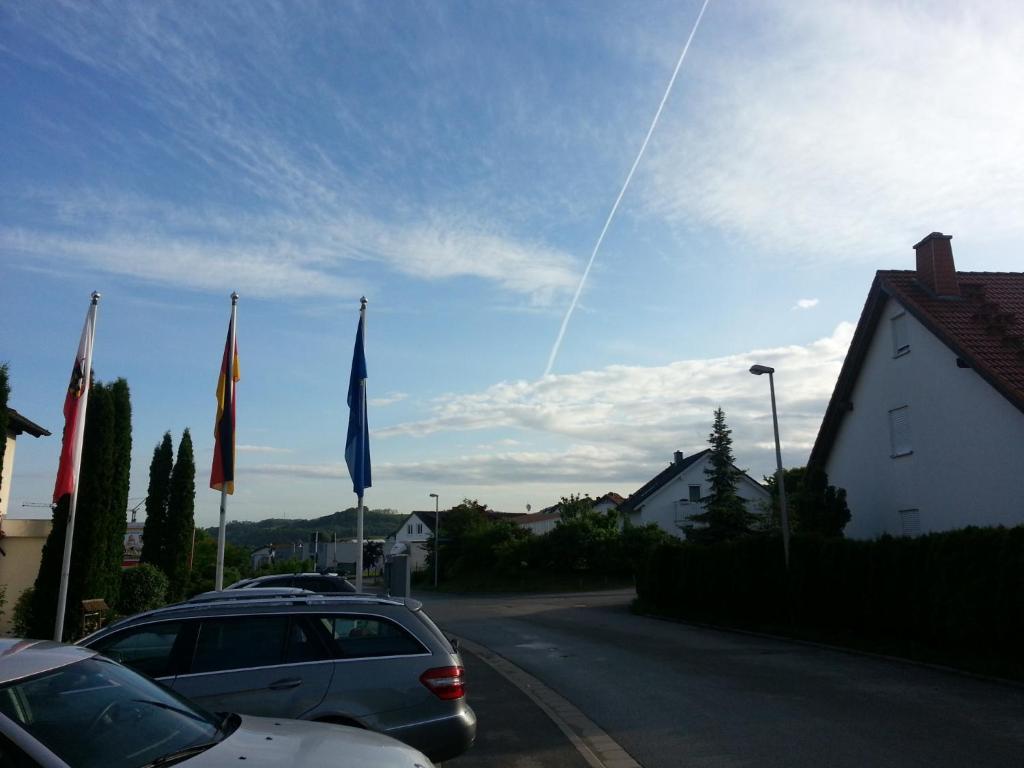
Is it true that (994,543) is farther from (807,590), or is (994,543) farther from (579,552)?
(579,552)

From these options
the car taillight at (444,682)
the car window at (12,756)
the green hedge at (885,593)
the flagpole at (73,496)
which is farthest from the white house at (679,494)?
the car window at (12,756)

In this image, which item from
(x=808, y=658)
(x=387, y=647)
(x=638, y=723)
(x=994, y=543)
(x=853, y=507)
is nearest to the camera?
(x=387, y=647)

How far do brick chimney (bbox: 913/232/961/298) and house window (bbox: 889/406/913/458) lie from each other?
3371 millimetres

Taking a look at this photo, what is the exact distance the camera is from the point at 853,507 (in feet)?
82.3

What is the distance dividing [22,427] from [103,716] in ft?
70.2

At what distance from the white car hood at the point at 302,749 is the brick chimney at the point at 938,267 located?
22515 mm

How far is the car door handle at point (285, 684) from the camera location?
20.0 ft

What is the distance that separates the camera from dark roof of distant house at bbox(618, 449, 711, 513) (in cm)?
5756

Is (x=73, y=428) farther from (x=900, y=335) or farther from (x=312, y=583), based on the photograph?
(x=900, y=335)

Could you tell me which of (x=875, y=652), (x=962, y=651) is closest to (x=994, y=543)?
(x=962, y=651)

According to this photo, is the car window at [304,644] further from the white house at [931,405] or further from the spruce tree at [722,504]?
the spruce tree at [722,504]

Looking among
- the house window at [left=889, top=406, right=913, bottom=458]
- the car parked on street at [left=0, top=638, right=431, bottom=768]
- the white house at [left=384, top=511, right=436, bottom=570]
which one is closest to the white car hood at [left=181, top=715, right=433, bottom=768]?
the car parked on street at [left=0, top=638, right=431, bottom=768]

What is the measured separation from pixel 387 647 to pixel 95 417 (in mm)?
14102

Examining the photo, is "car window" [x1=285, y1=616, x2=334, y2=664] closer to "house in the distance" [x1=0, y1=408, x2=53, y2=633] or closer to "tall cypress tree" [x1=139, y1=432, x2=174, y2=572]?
"house in the distance" [x1=0, y1=408, x2=53, y2=633]
